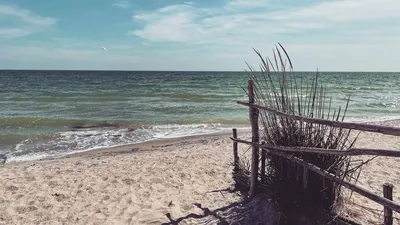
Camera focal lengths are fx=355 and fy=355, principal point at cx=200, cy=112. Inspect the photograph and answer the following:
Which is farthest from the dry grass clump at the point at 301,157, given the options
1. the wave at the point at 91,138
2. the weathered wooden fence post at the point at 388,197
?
the wave at the point at 91,138

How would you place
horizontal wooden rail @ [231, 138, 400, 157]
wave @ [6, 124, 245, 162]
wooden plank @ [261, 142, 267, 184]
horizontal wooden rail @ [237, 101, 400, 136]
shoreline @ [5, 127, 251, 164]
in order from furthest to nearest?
1. wave @ [6, 124, 245, 162]
2. shoreline @ [5, 127, 251, 164]
3. wooden plank @ [261, 142, 267, 184]
4. horizontal wooden rail @ [231, 138, 400, 157]
5. horizontal wooden rail @ [237, 101, 400, 136]

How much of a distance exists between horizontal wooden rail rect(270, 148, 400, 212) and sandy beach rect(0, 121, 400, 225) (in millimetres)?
652

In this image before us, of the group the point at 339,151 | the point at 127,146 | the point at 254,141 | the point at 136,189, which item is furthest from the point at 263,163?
the point at 127,146

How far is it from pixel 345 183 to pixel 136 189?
3606mm

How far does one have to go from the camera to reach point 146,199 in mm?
5523

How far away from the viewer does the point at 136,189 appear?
6027 mm

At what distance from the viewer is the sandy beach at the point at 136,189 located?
4801 mm

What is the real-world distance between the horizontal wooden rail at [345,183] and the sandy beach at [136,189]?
2.14 feet

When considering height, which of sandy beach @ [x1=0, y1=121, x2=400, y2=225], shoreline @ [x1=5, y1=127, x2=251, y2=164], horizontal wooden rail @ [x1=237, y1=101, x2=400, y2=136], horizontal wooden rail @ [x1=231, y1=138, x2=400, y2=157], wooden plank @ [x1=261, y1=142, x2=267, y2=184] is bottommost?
shoreline @ [x1=5, y1=127, x2=251, y2=164]

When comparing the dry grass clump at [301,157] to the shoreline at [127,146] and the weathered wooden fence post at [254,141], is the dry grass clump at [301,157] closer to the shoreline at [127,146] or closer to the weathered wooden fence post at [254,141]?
the weathered wooden fence post at [254,141]

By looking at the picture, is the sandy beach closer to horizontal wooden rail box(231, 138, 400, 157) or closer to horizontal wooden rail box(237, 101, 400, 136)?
horizontal wooden rail box(231, 138, 400, 157)

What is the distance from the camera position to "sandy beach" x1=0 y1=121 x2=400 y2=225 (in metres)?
4.80

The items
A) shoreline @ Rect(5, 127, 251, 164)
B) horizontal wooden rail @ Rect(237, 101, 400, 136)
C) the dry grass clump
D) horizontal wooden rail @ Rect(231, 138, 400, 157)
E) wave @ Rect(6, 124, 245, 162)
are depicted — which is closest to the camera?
horizontal wooden rail @ Rect(237, 101, 400, 136)

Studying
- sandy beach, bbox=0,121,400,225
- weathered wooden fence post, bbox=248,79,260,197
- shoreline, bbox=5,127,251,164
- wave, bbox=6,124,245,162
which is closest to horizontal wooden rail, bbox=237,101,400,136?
weathered wooden fence post, bbox=248,79,260,197
